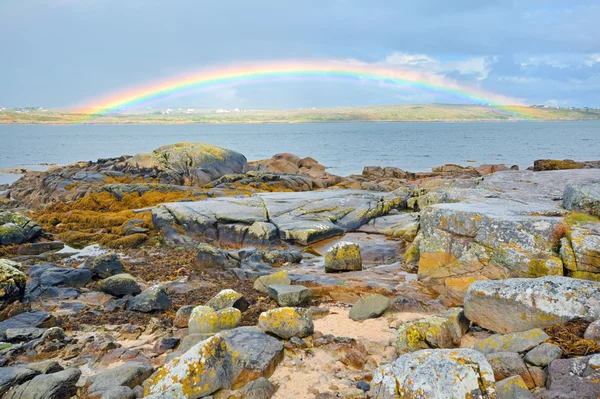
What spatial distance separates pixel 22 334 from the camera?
825 cm

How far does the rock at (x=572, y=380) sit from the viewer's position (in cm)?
452

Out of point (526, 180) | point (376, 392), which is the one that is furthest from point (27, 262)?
point (526, 180)

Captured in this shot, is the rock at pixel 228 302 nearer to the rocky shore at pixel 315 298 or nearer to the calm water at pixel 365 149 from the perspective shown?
the rocky shore at pixel 315 298

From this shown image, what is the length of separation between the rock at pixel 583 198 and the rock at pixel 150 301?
9387 millimetres

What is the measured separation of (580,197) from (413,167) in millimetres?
40430

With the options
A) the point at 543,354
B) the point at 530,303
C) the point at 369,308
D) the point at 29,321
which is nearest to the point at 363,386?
the point at 543,354

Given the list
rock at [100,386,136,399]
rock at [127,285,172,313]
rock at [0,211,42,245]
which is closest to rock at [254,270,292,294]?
rock at [127,285,172,313]

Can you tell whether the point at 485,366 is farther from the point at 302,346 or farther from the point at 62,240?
the point at 62,240

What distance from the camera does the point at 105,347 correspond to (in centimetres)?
782

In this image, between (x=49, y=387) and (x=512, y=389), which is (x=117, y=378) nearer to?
(x=49, y=387)

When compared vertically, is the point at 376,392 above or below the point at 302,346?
→ above

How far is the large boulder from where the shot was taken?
28359 mm

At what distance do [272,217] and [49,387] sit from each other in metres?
11.2

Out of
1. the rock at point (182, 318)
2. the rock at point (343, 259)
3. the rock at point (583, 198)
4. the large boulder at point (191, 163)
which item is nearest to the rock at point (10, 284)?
the rock at point (182, 318)
